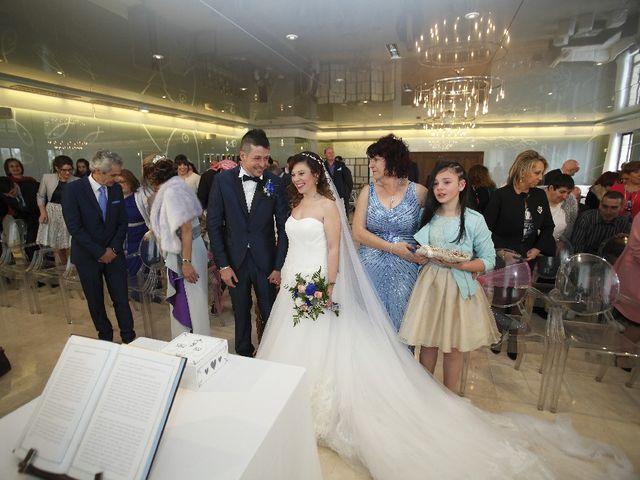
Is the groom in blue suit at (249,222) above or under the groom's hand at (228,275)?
Result: above

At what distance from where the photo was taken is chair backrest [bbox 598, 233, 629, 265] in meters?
3.29

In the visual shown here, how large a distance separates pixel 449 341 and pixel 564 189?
7.81 ft

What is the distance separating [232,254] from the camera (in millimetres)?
2674

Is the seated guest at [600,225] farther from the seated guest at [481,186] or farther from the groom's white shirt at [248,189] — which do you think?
the groom's white shirt at [248,189]

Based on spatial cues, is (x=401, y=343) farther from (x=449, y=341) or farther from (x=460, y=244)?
(x=460, y=244)

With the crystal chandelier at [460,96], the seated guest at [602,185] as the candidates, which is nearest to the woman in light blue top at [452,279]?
the seated guest at [602,185]

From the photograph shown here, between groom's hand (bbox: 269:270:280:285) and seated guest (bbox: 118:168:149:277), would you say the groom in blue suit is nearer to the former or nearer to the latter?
groom's hand (bbox: 269:270:280:285)

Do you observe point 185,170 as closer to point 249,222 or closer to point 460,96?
point 249,222

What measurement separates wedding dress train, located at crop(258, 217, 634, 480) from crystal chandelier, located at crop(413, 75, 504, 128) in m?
7.08

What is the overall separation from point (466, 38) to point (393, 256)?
18.1 feet

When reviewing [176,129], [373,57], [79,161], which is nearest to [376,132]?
[373,57]

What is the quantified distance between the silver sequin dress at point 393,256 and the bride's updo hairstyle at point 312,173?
35cm

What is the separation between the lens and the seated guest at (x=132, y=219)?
157 inches

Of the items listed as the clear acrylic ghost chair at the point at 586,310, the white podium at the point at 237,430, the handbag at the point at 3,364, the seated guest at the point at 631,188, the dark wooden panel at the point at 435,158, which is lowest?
the handbag at the point at 3,364
